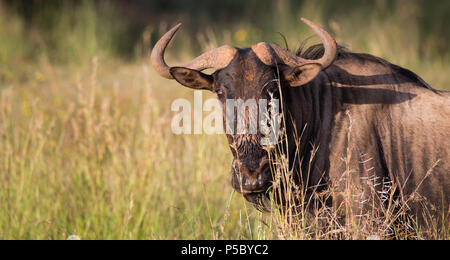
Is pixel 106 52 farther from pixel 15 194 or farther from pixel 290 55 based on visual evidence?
pixel 290 55

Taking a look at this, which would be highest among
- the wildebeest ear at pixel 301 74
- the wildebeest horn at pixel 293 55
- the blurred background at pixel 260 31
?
the blurred background at pixel 260 31

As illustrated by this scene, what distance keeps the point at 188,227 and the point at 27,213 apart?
144cm

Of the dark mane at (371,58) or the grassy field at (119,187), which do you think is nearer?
the dark mane at (371,58)

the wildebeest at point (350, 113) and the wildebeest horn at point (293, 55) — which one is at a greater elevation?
the wildebeest horn at point (293, 55)

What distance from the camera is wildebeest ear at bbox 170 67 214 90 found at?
3928 millimetres

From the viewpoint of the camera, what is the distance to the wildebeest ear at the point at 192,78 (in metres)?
3.93

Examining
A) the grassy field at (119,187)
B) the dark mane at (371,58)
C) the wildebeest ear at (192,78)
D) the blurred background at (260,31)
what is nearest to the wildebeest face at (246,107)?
the wildebeest ear at (192,78)

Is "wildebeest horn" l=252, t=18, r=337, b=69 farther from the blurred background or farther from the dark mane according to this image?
the blurred background

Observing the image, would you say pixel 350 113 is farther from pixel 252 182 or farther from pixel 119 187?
pixel 119 187

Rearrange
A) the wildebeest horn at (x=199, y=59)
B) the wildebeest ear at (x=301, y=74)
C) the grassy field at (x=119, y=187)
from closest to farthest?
1. the wildebeest ear at (x=301, y=74)
2. the wildebeest horn at (x=199, y=59)
3. the grassy field at (x=119, y=187)

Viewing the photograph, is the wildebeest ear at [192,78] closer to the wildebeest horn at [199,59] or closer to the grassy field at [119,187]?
the wildebeest horn at [199,59]

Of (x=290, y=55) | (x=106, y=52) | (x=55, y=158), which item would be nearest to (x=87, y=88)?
(x=106, y=52)

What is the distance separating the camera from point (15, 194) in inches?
196

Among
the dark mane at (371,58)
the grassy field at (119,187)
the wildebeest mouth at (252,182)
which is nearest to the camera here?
the wildebeest mouth at (252,182)
